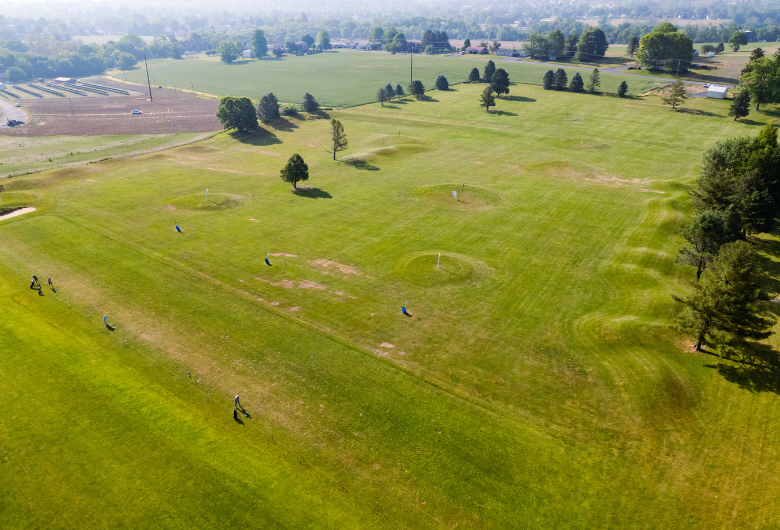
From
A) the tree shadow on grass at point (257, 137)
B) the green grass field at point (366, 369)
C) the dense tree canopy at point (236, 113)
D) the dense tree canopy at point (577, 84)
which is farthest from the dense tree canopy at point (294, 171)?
the dense tree canopy at point (577, 84)

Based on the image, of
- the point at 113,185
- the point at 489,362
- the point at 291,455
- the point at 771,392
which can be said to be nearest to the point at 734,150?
the point at 771,392

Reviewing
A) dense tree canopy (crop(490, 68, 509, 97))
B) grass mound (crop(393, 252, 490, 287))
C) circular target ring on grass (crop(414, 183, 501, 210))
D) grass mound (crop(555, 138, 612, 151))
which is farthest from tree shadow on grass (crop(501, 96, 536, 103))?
grass mound (crop(393, 252, 490, 287))

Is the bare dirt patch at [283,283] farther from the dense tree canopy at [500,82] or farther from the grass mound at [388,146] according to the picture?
the dense tree canopy at [500,82]

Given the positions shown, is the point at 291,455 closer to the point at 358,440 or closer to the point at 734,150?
the point at 358,440

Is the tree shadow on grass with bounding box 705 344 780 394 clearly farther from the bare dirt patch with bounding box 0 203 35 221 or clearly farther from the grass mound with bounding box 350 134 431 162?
the bare dirt patch with bounding box 0 203 35 221

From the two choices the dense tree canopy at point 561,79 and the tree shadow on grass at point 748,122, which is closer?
the tree shadow on grass at point 748,122

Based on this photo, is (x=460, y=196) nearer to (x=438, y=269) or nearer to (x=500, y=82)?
(x=438, y=269)
